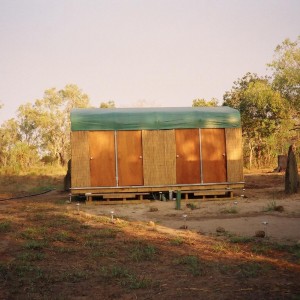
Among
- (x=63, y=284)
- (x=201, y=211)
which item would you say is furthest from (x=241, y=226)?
(x=63, y=284)

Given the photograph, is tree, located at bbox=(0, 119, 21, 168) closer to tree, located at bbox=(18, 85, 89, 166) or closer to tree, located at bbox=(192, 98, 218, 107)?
tree, located at bbox=(18, 85, 89, 166)

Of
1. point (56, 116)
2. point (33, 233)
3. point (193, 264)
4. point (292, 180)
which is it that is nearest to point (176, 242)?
point (193, 264)

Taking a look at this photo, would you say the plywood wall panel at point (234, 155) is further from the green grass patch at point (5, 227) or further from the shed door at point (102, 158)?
the green grass patch at point (5, 227)

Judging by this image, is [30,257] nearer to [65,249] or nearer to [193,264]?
[65,249]

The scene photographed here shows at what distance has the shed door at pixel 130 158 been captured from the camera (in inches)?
558

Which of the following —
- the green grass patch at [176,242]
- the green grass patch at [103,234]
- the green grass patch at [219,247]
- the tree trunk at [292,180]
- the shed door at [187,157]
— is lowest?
the green grass patch at [219,247]

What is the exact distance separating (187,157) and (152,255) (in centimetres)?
865

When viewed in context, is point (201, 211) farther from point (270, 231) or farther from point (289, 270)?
point (289, 270)

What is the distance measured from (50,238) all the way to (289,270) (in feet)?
15.2

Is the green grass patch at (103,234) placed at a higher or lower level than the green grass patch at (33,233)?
lower

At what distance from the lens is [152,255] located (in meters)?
6.05

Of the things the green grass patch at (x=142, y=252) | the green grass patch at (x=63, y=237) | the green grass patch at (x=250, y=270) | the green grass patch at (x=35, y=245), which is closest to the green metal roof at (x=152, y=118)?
the green grass patch at (x=63, y=237)

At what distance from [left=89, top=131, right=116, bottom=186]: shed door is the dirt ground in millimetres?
1132

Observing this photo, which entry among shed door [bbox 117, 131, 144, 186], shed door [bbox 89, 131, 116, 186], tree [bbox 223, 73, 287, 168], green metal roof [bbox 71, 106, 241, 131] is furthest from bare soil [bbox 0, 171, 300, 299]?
tree [bbox 223, 73, 287, 168]
